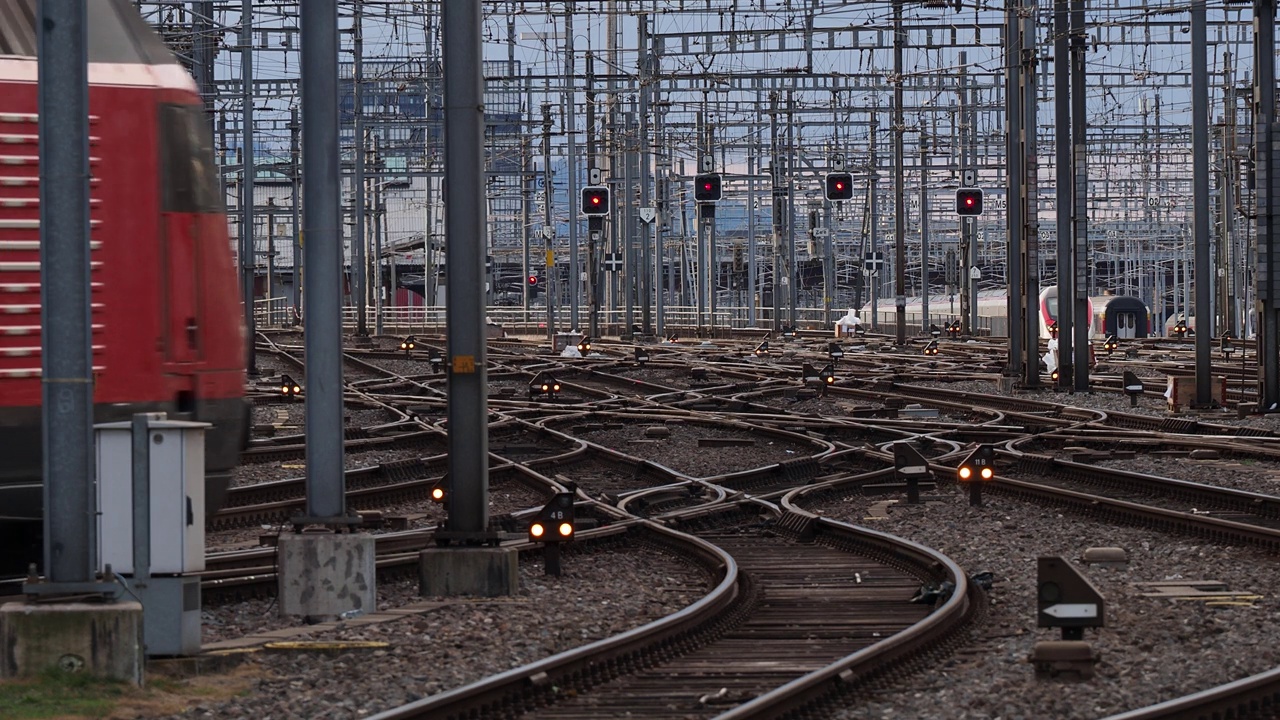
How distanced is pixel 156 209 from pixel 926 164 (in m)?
46.1

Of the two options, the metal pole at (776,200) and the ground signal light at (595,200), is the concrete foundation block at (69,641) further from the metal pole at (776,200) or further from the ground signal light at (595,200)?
the metal pole at (776,200)

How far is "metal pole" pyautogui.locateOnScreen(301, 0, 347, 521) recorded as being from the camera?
33.5 feet

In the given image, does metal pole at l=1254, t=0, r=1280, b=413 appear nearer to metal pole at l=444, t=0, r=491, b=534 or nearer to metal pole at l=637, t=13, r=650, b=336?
metal pole at l=444, t=0, r=491, b=534

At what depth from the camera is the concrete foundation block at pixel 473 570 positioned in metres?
10.5

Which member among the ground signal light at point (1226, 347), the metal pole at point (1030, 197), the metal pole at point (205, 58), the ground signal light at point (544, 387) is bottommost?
the ground signal light at point (544, 387)

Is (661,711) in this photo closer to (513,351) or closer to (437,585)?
(437,585)

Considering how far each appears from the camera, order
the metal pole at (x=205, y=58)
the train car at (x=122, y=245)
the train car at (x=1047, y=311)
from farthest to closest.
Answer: the train car at (x=1047, y=311) → the metal pole at (x=205, y=58) → the train car at (x=122, y=245)

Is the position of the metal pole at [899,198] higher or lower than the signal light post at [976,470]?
higher

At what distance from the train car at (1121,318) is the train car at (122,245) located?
165 ft

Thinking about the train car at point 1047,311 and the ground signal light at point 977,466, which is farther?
the train car at point 1047,311

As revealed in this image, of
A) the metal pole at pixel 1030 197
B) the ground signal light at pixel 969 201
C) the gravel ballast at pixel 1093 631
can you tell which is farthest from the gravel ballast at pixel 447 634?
the ground signal light at pixel 969 201

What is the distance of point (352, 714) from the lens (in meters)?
7.30

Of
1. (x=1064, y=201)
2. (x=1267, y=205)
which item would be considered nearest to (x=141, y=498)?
(x=1267, y=205)

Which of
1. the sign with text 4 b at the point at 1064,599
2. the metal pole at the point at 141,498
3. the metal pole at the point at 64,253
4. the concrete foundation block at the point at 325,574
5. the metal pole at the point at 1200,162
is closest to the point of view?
the metal pole at the point at 64,253
